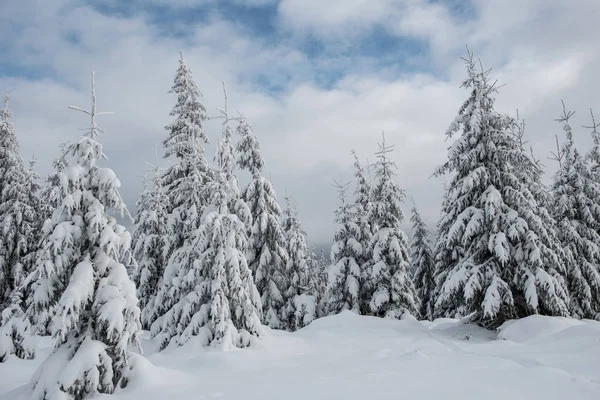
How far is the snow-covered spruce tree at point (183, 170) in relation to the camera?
1955 cm

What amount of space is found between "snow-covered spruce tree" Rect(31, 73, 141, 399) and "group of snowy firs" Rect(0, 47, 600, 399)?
0.11ft

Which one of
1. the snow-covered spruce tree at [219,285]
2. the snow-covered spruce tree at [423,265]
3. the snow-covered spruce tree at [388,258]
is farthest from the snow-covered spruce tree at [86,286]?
the snow-covered spruce tree at [423,265]

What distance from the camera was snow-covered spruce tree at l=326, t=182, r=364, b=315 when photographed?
76.9 feet

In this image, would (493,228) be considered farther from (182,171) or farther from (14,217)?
(14,217)

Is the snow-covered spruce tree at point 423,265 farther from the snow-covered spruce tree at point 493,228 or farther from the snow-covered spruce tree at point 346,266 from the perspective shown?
the snow-covered spruce tree at point 493,228

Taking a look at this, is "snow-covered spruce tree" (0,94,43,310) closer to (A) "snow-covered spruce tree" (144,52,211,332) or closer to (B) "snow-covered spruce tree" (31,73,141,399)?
(A) "snow-covered spruce tree" (144,52,211,332)

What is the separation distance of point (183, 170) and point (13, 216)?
41.2ft

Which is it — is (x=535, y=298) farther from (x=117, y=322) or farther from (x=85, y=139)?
(x=85, y=139)

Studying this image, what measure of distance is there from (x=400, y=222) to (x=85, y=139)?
18780 millimetres

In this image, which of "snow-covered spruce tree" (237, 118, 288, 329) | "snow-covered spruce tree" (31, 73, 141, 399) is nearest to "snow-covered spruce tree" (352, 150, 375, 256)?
"snow-covered spruce tree" (237, 118, 288, 329)

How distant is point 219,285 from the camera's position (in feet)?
44.0

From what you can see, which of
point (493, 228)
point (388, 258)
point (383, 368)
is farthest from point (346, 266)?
point (383, 368)

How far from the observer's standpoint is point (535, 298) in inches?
571

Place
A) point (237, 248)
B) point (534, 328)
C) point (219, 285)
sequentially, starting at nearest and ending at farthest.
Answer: point (219, 285), point (534, 328), point (237, 248)
